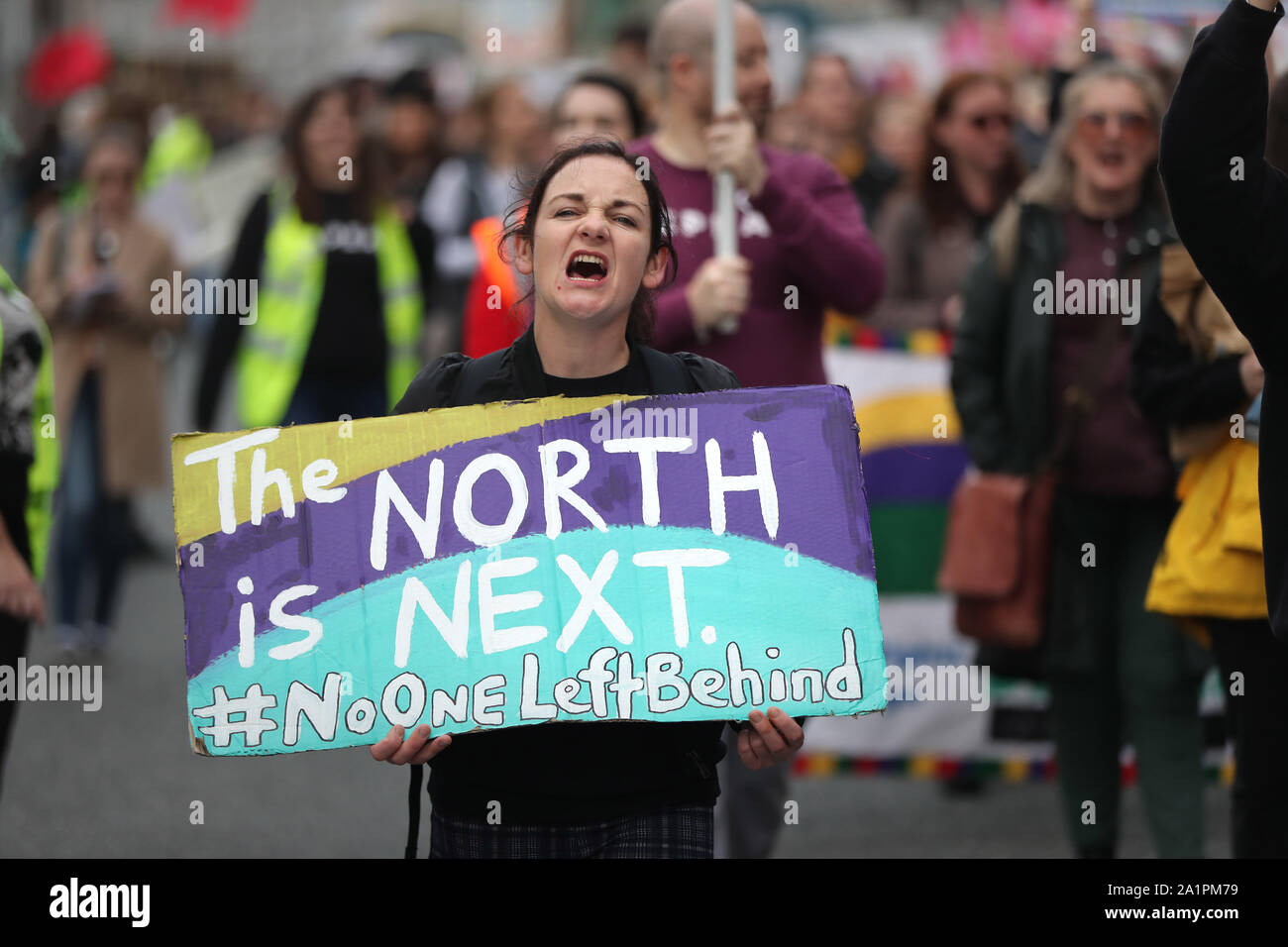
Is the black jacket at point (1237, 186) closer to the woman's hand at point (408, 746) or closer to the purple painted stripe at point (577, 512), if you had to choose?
the purple painted stripe at point (577, 512)

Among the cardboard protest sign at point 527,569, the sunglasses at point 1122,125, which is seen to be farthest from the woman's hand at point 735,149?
the cardboard protest sign at point 527,569

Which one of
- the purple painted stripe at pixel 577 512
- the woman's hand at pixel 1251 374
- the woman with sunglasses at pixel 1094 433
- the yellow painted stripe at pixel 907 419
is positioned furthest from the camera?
the yellow painted stripe at pixel 907 419

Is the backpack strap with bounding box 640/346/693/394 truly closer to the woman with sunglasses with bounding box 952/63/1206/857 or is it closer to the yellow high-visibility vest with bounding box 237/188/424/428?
the woman with sunglasses with bounding box 952/63/1206/857

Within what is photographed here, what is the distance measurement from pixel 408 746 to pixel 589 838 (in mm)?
326

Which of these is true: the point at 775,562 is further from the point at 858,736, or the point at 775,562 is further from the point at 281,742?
the point at 858,736

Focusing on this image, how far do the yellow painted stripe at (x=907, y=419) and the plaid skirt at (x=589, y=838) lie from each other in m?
3.32

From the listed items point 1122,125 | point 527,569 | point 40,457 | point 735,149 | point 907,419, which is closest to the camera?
point 527,569

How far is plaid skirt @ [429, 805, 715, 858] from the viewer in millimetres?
3221

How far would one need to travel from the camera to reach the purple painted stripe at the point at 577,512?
3.31 m

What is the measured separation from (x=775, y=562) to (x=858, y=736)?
3308mm

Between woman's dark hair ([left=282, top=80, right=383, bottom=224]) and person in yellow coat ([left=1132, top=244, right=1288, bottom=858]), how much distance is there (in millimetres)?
3857

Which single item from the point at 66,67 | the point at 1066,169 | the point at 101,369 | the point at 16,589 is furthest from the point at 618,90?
the point at 66,67

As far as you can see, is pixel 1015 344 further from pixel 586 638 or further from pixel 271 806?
pixel 271 806

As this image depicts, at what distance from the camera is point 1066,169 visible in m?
5.57
